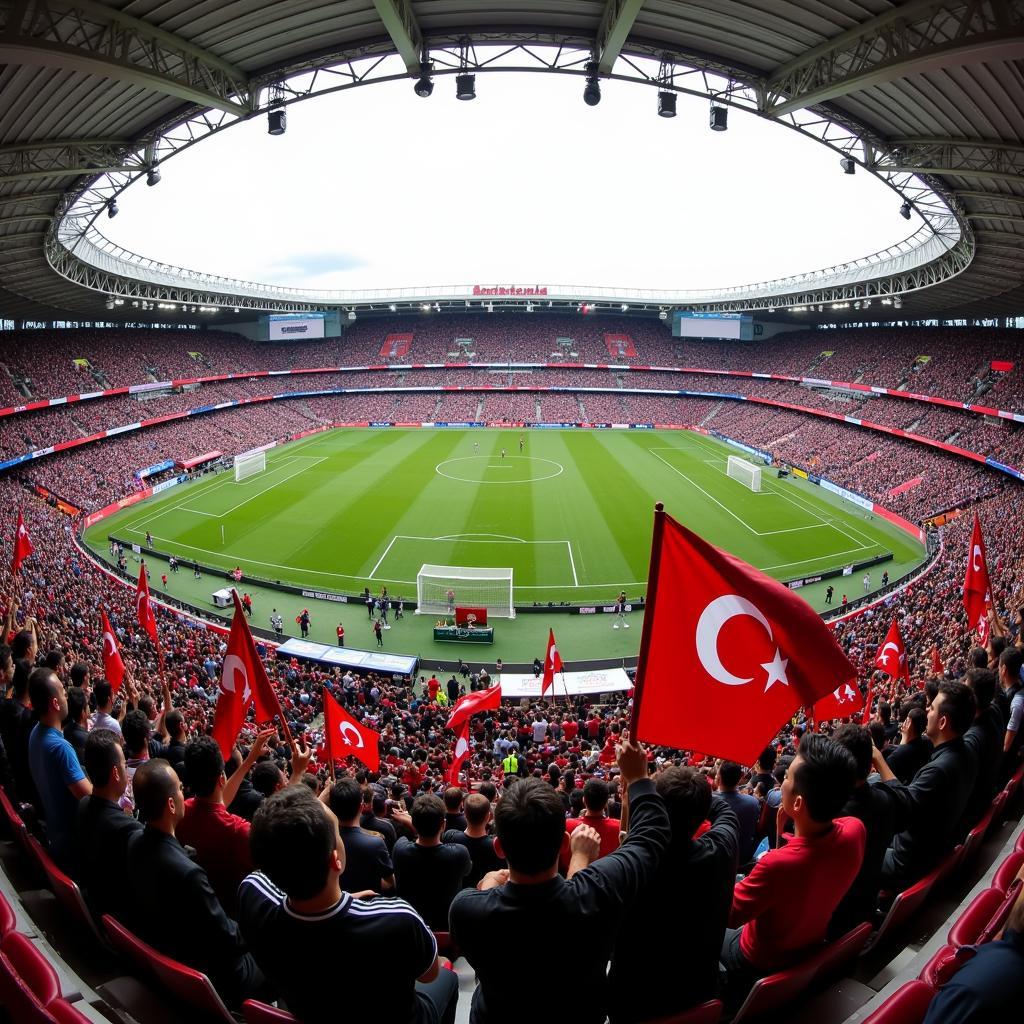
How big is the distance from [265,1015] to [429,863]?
1668 mm

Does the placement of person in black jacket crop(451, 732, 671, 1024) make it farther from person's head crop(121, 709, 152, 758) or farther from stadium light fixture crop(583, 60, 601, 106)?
stadium light fixture crop(583, 60, 601, 106)

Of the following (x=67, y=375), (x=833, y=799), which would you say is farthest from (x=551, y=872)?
(x=67, y=375)

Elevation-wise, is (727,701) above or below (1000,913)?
above

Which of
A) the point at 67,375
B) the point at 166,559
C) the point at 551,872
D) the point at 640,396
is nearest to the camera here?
the point at 551,872

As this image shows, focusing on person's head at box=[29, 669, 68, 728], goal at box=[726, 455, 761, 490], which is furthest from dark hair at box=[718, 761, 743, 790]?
goal at box=[726, 455, 761, 490]

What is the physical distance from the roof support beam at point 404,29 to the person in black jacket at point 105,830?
12867mm

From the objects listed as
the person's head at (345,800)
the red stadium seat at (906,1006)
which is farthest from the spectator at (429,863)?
the red stadium seat at (906,1006)

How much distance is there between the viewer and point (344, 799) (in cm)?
468

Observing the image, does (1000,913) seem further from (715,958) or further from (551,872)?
(551,872)

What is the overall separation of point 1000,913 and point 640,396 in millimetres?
79859

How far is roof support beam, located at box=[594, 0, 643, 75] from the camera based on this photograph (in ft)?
38.1

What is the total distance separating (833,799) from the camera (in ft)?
11.2

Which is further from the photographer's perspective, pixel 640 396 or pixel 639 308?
pixel 639 308

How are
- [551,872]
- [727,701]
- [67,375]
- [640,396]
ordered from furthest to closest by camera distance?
[640,396] < [67,375] < [727,701] < [551,872]
